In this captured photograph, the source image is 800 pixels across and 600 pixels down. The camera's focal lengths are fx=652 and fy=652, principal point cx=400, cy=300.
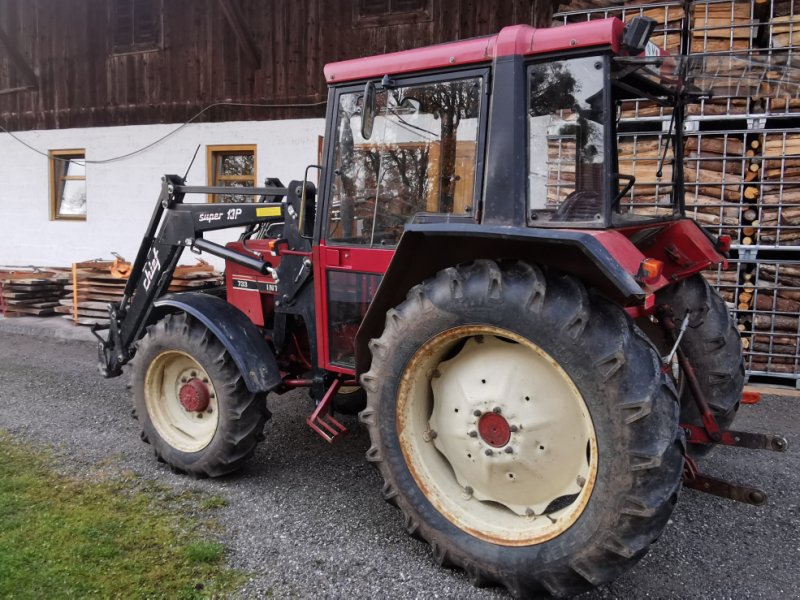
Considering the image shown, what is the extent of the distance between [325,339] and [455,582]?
1.45m

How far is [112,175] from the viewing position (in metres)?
10.5

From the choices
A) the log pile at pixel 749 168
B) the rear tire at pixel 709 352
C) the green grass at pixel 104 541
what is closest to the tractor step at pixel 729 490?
the rear tire at pixel 709 352

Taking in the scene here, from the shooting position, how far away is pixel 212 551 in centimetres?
304

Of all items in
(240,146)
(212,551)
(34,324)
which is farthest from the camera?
(240,146)

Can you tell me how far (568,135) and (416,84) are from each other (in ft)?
2.49

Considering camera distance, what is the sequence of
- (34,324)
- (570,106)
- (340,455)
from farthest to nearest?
(34,324) < (340,455) < (570,106)

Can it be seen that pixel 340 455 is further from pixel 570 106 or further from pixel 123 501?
pixel 570 106

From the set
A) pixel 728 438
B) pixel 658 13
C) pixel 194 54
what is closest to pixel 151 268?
pixel 728 438

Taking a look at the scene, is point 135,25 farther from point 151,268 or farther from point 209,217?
point 209,217

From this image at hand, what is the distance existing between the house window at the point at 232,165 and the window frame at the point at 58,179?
2887mm

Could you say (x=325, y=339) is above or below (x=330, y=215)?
below

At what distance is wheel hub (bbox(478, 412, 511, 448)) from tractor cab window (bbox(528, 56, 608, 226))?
2.80 ft

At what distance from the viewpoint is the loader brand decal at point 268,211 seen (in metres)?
3.88

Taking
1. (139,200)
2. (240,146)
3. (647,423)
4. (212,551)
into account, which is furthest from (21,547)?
(139,200)
